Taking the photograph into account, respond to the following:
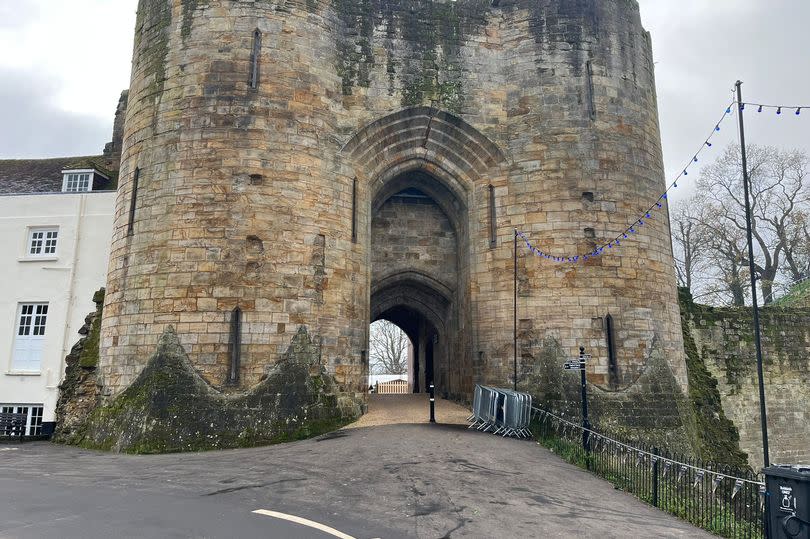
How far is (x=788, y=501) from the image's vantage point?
5.71 metres

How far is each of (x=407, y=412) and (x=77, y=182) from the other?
1318 centimetres

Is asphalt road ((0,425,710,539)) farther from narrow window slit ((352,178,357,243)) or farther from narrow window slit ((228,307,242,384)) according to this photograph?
narrow window slit ((352,178,357,243))

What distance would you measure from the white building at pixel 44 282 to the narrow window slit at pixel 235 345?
6769 mm

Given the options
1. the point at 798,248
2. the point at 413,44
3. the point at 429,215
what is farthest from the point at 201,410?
the point at 798,248

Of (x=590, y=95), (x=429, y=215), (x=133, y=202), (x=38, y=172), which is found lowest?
(x=133, y=202)

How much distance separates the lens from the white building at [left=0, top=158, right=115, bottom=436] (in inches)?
637

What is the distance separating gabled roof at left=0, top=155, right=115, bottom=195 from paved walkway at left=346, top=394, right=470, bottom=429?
12209mm

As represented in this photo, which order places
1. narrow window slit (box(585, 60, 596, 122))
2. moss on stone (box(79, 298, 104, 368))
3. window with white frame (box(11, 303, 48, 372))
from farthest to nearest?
window with white frame (box(11, 303, 48, 372)) < narrow window slit (box(585, 60, 596, 122)) < moss on stone (box(79, 298, 104, 368))

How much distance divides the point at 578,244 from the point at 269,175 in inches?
290

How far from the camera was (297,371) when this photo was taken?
12.0 meters

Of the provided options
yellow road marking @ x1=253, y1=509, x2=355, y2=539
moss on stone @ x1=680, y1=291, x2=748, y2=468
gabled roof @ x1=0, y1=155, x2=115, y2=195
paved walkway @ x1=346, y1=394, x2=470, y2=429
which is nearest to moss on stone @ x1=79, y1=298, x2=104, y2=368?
paved walkway @ x1=346, y1=394, x2=470, y2=429

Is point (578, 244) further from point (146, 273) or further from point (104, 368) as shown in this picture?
point (104, 368)

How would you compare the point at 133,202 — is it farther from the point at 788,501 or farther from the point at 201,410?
the point at 788,501

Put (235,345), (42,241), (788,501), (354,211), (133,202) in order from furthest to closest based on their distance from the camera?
(42,241) → (354,211) → (133,202) → (235,345) → (788,501)
